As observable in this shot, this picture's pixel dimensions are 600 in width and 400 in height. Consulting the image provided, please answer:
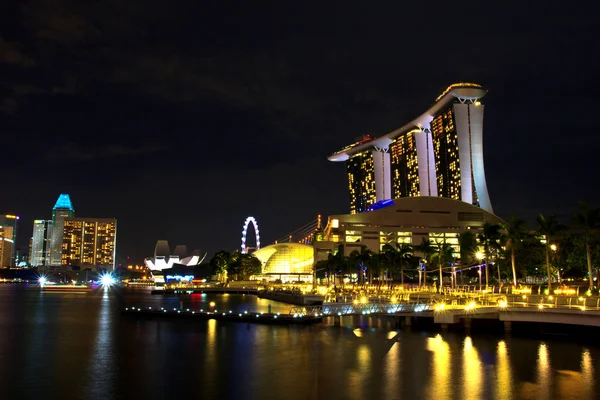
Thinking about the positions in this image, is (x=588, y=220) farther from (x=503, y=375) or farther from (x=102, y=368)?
(x=102, y=368)

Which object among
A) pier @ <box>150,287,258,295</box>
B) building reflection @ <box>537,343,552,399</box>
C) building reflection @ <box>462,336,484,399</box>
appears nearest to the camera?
building reflection @ <box>462,336,484,399</box>

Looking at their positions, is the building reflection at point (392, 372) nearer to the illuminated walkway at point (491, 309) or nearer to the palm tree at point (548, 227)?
the illuminated walkway at point (491, 309)

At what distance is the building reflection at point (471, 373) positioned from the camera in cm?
2994

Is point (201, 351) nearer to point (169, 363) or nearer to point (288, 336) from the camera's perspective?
point (169, 363)

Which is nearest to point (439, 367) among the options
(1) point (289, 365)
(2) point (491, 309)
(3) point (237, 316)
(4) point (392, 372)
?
(4) point (392, 372)

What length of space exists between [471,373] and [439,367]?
7.18ft

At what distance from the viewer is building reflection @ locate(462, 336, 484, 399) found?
2994 centimetres

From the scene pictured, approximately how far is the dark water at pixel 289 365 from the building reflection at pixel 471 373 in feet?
0.19

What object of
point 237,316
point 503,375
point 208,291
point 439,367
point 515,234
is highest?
point 515,234

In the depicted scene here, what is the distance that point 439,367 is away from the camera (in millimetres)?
35969

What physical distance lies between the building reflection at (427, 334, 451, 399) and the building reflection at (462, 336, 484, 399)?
91 cm

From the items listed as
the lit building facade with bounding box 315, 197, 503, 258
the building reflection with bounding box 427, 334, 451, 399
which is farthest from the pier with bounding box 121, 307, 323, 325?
the lit building facade with bounding box 315, 197, 503, 258

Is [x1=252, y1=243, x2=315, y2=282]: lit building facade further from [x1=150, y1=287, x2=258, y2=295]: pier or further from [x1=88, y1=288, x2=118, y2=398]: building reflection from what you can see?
[x1=88, y1=288, x2=118, y2=398]: building reflection

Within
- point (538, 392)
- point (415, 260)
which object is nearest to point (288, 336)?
point (538, 392)
